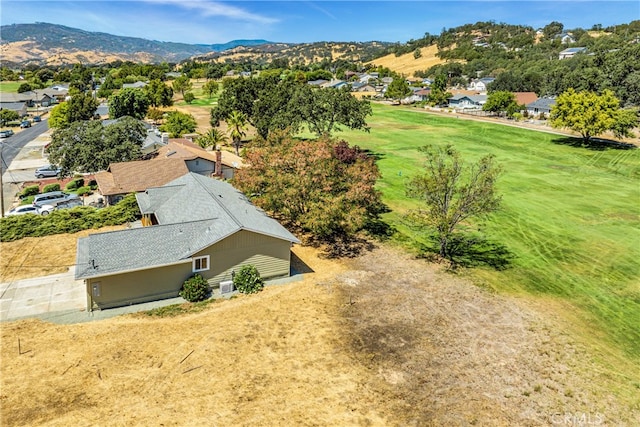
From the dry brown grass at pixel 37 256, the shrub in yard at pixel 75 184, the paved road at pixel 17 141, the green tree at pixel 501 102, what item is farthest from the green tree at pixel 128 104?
the green tree at pixel 501 102

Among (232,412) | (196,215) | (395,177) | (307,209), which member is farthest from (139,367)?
(395,177)

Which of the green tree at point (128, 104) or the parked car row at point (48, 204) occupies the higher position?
the green tree at point (128, 104)

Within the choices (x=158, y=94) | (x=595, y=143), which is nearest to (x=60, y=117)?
(x=158, y=94)

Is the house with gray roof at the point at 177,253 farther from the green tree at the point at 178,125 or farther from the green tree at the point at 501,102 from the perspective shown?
the green tree at the point at 501,102

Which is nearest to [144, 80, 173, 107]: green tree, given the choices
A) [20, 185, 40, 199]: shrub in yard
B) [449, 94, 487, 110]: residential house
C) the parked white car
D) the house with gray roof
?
[20, 185, 40, 199]: shrub in yard

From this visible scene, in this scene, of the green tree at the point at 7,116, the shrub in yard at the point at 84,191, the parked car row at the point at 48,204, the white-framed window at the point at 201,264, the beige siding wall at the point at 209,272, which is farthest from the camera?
the green tree at the point at 7,116

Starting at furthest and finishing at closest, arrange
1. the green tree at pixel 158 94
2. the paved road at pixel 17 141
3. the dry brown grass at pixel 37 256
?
the green tree at pixel 158 94 → the paved road at pixel 17 141 → the dry brown grass at pixel 37 256

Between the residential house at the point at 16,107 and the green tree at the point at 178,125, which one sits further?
the residential house at the point at 16,107
